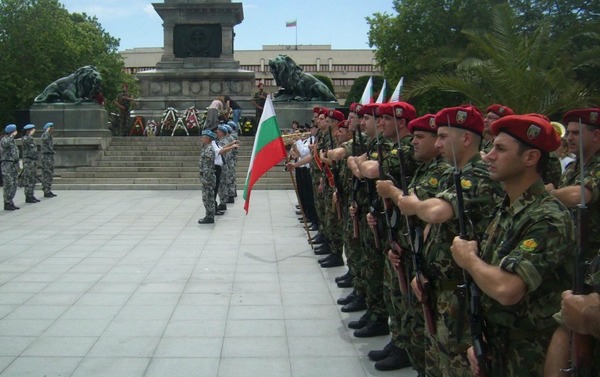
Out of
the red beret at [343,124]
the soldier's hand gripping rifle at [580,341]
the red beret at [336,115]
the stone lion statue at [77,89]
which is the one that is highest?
the stone lion statue at [77,89]

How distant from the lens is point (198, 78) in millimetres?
29172

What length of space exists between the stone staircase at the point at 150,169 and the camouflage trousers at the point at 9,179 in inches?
163

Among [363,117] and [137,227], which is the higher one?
[363,117]

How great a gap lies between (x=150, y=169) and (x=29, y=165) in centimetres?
529

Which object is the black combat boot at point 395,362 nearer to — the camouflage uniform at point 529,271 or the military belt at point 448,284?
the military belt at point 448,284

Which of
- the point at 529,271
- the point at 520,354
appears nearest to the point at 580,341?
the point at 529,271

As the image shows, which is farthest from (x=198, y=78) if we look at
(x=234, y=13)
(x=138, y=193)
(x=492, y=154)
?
(x=492, y=154)

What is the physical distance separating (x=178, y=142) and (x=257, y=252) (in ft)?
48.8

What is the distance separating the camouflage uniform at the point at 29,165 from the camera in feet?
54.0

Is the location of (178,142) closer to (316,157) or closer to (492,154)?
(316,157)

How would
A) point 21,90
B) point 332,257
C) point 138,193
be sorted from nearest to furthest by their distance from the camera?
point 332,257, point 138,193, point 21,90

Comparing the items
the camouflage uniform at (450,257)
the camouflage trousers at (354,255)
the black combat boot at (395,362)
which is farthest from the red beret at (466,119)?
the camouflage trousers at (354,255)

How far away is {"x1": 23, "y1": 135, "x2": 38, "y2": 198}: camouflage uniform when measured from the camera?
648 inches

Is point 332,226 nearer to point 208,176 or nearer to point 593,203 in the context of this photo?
point 208,176
